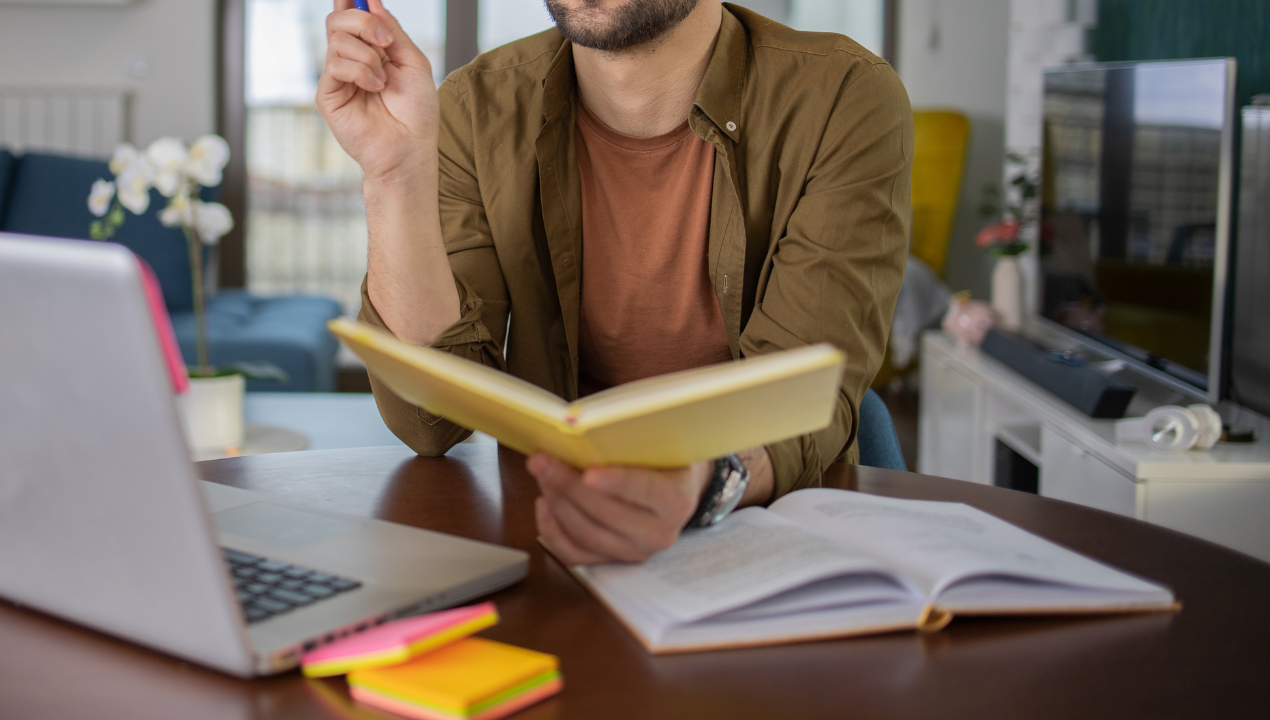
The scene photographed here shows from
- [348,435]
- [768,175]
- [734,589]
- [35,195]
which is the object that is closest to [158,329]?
[734,589]

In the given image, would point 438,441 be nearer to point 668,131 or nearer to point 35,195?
point 668,131

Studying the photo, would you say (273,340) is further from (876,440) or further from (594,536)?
(594,536)

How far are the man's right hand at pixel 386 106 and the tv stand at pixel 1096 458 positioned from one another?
4.09ft

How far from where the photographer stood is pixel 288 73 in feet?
14.2

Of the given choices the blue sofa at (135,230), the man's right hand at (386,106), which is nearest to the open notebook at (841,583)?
the man's right hand at (386,106)

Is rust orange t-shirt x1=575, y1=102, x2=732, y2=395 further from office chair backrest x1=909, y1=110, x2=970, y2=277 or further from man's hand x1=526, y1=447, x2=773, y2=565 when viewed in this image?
office chair backrest x1=909, y1=110, x2=970, y2=277

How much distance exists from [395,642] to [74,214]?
11.5 feet

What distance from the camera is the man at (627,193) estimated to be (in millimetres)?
955

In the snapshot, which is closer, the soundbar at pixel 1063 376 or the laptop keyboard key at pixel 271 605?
the laptop keyboard key at pixel 271 605

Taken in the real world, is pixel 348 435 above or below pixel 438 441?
below

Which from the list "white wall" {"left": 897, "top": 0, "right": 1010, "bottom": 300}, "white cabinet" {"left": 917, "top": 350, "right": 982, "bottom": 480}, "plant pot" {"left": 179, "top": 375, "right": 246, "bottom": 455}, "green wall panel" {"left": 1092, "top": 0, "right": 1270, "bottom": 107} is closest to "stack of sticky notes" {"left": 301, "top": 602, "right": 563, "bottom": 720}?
"plant pot" {"left": 179, "top": 375, "right": 246, "bottom": 455}

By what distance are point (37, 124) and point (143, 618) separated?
4.34 metres

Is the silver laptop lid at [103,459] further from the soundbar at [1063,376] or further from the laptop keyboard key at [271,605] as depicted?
the soundbar at [1063,376]

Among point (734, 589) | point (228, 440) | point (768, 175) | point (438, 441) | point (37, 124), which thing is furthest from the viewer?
point (37, 124)
